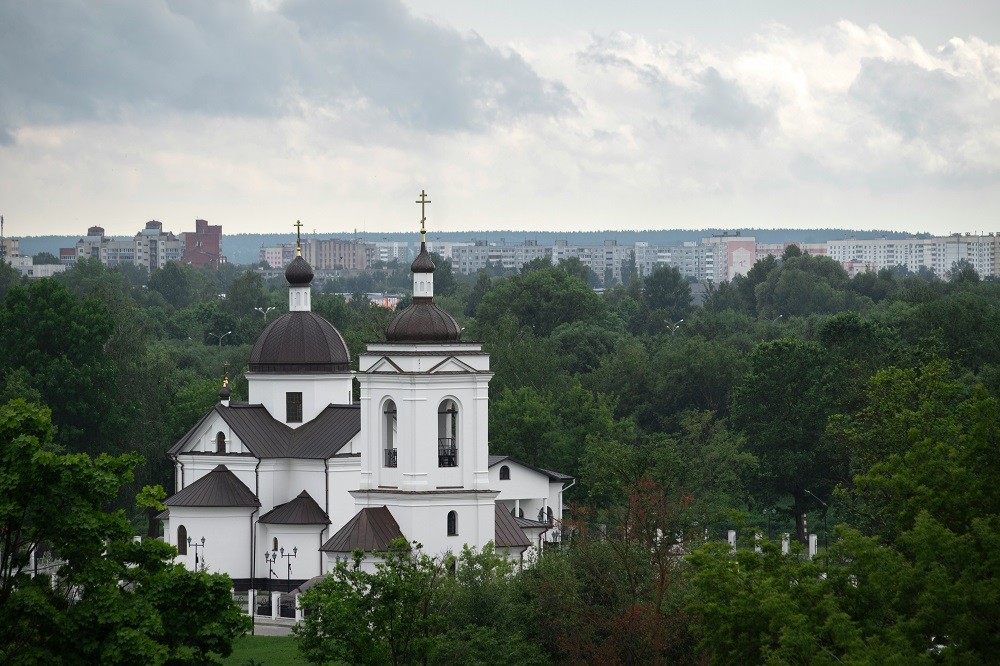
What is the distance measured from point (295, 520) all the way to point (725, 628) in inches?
928

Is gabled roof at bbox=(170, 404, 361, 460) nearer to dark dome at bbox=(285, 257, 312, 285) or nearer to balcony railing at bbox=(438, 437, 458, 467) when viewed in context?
dark dome at bbox=(285, 257, 312, 285)

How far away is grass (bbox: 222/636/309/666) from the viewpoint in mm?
44719

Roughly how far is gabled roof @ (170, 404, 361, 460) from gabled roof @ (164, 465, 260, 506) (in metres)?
0.99

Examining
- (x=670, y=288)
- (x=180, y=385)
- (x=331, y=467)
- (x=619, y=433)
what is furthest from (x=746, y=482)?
(x=670, y=288)

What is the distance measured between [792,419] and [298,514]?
861 inches

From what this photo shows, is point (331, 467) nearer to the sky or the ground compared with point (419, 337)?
nearer to the ground

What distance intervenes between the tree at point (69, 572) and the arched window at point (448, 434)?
19.4m

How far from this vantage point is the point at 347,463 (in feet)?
184

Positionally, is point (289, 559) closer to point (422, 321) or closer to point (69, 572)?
point (422, 321)

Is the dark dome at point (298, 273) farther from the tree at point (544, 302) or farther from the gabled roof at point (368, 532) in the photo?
the tree at point (544, 302)

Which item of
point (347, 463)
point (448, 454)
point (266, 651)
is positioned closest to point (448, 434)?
point (448, 454)

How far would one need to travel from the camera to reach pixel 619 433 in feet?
234

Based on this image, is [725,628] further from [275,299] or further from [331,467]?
[275,299]

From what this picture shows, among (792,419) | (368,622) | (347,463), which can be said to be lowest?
(792,419)
